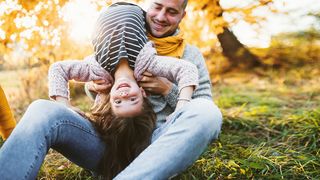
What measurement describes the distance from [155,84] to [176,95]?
5.5 inches

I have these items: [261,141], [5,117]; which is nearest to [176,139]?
[5,117]

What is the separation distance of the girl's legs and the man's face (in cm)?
65

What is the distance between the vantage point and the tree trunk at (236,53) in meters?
5.88

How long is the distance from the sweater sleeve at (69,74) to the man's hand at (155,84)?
16cm

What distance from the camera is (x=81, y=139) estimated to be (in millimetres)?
1973

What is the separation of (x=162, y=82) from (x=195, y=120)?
0.52 m

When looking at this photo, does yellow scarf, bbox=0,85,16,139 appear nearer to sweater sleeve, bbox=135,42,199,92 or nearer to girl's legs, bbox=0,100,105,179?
girl's legs, bbox=0,100,105,179

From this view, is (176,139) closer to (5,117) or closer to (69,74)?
(69,74)

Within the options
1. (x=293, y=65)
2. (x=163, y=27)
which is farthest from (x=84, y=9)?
(x=293, y=65)

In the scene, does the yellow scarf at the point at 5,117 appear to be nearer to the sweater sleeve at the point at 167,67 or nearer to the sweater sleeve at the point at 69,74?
the sweater sleeve at the point at 69,74

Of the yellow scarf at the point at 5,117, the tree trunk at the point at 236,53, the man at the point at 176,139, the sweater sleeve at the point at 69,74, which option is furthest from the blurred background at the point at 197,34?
the man at the point at 176,139

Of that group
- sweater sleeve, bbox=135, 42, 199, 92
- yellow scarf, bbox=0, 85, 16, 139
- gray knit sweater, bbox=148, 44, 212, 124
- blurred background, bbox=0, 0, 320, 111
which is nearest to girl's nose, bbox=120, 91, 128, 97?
sweater sleeve, bbox=135, 42, 199, 92

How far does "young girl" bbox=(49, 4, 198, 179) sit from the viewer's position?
6.57ft

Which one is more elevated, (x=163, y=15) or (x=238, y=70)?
(x=163, y=15)
